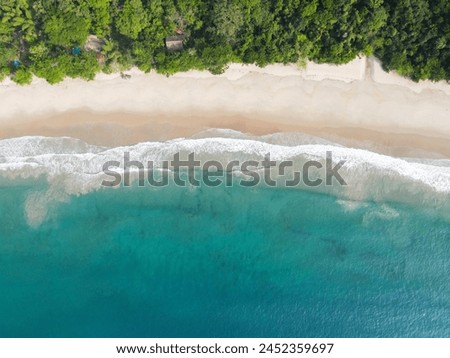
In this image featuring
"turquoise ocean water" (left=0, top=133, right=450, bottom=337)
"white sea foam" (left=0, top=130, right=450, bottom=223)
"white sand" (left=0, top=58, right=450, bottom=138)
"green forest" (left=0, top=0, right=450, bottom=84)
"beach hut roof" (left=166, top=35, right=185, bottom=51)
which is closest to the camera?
"green forest" (left=0, top=0, right=450, bottom=84)

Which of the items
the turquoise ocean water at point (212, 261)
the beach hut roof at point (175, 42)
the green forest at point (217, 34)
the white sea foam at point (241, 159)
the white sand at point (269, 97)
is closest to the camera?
the green forest at point (217, 34)

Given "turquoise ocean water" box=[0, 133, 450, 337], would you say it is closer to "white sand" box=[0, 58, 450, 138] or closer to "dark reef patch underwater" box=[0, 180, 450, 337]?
"dark reef patch underwater" box=[0, 180, 450, 337]

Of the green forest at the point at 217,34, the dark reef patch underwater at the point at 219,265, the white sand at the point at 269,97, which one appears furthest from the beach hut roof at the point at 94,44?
the dark reef patch underwater at the point at 219,265

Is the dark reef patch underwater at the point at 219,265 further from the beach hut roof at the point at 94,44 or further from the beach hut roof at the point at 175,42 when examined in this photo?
the beach hut roof at the point at 94,44

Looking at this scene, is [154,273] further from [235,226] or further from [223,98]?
[223,98]

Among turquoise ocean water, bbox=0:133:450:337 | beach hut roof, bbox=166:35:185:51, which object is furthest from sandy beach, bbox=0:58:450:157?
turquoise ocean water, bbox=0:133:450:337

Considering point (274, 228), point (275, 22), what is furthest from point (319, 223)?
point (275, 22)
